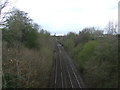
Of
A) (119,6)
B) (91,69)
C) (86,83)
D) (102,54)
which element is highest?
(119,6)

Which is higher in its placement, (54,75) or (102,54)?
(102,54)

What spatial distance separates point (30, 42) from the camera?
32.3 metres

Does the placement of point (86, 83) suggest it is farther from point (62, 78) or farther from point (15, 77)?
point (15, 77)

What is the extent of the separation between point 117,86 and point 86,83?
841cm

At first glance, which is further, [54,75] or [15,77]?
[54,75]

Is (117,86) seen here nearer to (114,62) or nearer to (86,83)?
(114,62)

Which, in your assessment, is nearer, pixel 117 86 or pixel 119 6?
pixel 117 86

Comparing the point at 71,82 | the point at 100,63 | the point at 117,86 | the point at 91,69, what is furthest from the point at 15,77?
the point at 71,82

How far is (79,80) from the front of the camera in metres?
28.5

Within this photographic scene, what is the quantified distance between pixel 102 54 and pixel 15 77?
31.7ft

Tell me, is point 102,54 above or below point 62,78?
above

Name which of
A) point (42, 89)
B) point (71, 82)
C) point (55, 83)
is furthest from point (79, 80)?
point (42, 89)

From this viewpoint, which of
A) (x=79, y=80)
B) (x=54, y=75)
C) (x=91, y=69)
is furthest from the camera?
(x=54, y=75)

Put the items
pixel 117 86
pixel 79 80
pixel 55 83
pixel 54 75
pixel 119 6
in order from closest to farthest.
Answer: pixel 117 86
pixel 119 6
pixel 55 83
pixel 79 80
pixel 54 75
